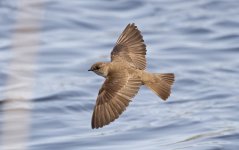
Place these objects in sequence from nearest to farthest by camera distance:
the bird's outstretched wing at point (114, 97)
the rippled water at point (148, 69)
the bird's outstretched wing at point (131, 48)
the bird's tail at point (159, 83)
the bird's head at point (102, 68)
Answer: the bird's outstretched wing at point (114, 97) < the bird's tail at point (159, 83) < the bird's head at point (102, 68) < the bird's outstretched wing at point (131, 48) < the rippled water at point (148, 69)

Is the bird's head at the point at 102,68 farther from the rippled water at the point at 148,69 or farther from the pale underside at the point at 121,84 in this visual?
the rippled water at the point at 148,69

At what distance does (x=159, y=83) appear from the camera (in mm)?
5820

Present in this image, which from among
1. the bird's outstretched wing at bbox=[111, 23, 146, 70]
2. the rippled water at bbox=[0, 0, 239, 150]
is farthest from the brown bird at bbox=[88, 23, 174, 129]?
the rippled water at bbox=[0, 0, 239, 150]

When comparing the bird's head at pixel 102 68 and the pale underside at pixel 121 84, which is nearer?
the pale underside at pixel 121 84

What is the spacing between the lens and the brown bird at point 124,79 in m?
5.32

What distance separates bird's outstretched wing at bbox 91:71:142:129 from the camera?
5219 millimetres

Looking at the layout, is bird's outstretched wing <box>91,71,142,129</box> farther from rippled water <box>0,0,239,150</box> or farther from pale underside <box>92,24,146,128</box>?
rippled water <box>0,0,239,150</box>

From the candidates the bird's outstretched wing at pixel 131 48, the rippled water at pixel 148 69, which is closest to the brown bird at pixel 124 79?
the bird's outstretched wing at pixel 131 48

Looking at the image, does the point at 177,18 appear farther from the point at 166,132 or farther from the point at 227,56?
the point at 166,132

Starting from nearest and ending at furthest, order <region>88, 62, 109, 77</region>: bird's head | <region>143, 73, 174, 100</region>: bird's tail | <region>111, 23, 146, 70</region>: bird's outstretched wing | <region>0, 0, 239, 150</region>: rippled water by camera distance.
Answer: <region>143, 73, 174, 100</region>: bird's tail → <region>88, 62, 109, 77</region>: bird's head → <region>111, 23, 146, 70</region>: bird's outstretched wing → <region>0, 0, 239, 150</region>: rippled water

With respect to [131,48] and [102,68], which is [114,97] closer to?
[102,68]

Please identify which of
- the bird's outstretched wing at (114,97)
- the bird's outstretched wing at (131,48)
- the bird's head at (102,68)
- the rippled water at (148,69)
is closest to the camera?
the bird's outstretched wing at (114,97)

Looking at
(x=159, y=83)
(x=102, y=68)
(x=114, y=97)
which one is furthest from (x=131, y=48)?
(x=114, y=97)

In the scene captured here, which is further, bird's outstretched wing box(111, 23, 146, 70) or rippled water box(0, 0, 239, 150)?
rippled water box(0, 0, 239, 150)
